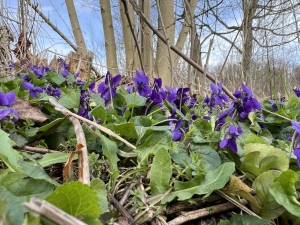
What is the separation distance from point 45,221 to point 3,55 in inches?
A: 107

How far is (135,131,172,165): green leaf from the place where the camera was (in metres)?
0.77

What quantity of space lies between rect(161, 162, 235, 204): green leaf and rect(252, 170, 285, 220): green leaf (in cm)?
7

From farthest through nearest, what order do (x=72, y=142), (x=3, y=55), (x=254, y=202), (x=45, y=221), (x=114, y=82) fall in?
(x=3, y=55) → (x=114, y=82) → (x=72, y=142) → (x=254, y=202) → (x=45, y=221)

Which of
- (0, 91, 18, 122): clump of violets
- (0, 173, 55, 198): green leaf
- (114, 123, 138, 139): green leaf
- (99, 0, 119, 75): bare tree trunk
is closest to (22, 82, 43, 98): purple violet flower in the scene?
(0, 91, 18, 122): clump of violets

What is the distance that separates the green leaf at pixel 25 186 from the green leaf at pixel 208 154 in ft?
1.26

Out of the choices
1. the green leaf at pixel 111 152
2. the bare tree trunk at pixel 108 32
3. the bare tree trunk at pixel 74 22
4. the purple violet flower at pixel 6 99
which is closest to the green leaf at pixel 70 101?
the purple violet flower at pixel 6 99

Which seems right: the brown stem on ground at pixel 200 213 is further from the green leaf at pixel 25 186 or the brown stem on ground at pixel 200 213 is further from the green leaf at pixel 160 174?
the green leaf at pixel 25 186

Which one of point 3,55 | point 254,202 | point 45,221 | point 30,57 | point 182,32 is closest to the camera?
point 45,221

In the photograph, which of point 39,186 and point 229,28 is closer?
point 39,186

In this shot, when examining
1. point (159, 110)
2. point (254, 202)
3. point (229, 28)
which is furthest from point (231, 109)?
point (229, 28)

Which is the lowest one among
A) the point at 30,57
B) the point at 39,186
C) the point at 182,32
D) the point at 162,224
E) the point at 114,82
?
the point at 162,224

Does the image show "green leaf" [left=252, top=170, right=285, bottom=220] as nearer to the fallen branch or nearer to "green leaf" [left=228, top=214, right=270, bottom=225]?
"green leaf" [left=228, top=214, right=270, bottom=225]

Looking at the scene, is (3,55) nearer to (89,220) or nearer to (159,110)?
(159,110)

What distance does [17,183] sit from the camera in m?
0.53
